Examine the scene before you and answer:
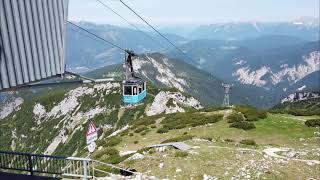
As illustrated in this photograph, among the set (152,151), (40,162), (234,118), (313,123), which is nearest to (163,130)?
(234,118)

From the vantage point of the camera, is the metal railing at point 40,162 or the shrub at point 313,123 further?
the shrub at point 313,123

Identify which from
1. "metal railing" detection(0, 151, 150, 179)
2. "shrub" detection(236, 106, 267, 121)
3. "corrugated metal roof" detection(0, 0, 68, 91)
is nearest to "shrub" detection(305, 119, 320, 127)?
"shrub" detection(236, 106, 267, 121)

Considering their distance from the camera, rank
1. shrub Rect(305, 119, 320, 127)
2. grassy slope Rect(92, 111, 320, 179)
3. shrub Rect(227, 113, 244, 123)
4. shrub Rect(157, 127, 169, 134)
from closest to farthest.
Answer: grassy slope Rect(92, 111, 320, 179), shrub Rect(305, 119, 320, 127), shrub Rect(227, 113, 244, 123), shrub Rect(157, 127, 169, 134)

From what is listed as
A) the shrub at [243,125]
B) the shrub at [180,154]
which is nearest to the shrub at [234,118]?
the shrub at [243,125]

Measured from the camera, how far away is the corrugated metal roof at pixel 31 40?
16891 mm

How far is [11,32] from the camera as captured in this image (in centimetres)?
1702

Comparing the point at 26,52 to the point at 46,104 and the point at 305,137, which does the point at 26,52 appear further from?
the point at 46,104

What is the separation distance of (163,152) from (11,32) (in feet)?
62.2

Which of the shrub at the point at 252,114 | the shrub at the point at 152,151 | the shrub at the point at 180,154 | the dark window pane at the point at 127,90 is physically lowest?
the shrub at the point at 152,151

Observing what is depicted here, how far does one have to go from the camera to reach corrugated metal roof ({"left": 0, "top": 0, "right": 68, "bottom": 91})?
16.9 m

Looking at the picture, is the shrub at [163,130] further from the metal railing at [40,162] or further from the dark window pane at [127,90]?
the metal railing at [40,162]

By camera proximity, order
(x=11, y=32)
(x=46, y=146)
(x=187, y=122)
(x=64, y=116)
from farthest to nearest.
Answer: (x=64, y=116), (x=46, y=146), (x=187, y=122), (x=11, y=32)

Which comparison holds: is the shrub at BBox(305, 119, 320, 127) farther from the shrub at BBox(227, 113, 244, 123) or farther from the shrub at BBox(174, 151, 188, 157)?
the shrub at BBox(174, 151, 188, 157)

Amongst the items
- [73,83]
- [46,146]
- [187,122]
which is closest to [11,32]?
[73,83]
